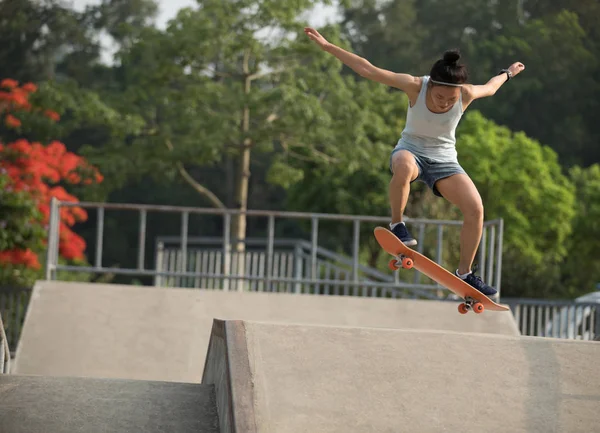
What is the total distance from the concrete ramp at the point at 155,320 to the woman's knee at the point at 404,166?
4.08 m

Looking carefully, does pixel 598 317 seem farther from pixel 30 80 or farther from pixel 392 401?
pixel 30 80

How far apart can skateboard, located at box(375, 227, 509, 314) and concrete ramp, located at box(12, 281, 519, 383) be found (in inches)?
130

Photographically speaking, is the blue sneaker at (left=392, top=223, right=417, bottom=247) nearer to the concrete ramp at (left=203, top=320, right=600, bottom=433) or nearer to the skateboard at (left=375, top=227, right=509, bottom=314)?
the skateboard at (left=375, top=227, right=509, bottom=314)

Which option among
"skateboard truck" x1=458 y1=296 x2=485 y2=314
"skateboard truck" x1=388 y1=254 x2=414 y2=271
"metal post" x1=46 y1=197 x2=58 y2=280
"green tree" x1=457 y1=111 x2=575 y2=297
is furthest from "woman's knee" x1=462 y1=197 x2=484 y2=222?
"green tree" x1=457 y1=111 x2=575 y2=297

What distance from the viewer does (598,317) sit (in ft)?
47.0

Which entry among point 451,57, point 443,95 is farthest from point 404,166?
point 451,57

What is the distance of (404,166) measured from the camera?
7.00m

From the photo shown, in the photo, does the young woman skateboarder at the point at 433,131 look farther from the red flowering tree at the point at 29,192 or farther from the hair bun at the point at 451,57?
the red flowering tree at the point at 29,192

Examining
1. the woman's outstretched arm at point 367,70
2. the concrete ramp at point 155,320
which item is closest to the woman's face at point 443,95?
the woman's outstretched arm at point 367,70

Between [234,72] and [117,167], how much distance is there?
3.75m

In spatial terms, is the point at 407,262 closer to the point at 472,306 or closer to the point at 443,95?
the point at 472,306

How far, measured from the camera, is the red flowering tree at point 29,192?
16.8 m

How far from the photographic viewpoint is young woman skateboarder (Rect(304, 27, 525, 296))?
6.91 meters

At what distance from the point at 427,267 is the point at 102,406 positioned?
2.75 m
